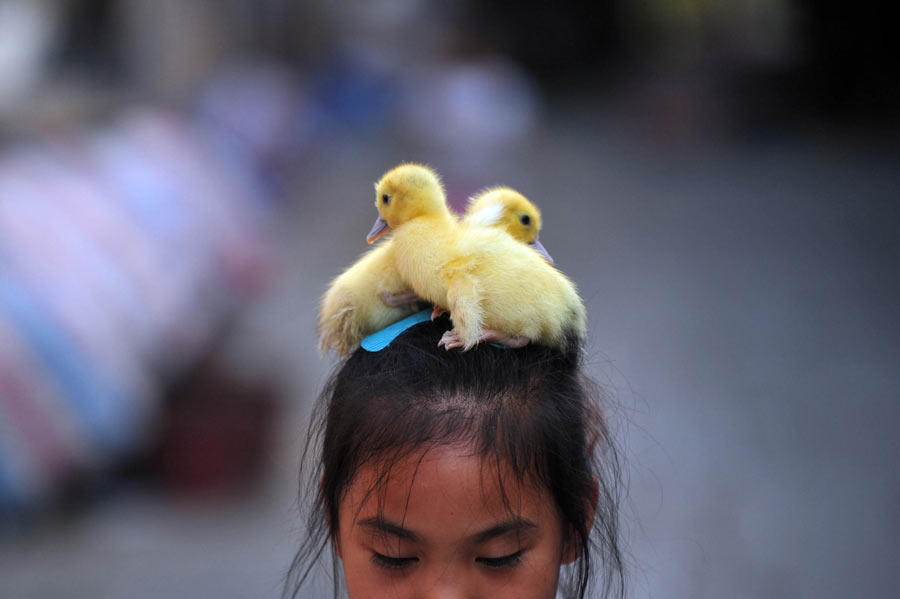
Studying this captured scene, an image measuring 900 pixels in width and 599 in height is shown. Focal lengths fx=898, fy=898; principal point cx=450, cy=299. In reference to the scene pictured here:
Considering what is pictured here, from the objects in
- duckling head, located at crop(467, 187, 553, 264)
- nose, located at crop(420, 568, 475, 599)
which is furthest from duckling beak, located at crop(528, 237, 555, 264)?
nose, located at crop(420, 568, 475, 599)

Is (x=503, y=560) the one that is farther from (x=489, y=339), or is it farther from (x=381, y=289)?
(x=381, y=289)

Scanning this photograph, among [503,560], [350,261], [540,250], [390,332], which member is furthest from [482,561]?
[350,261]

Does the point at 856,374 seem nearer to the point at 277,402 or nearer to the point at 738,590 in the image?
the point at 738,590

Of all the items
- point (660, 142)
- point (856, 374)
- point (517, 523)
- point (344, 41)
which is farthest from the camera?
point (344, 41)

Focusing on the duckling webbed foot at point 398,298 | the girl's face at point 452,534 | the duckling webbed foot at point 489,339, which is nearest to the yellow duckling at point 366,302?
the duckling webbed foot at point 398,298

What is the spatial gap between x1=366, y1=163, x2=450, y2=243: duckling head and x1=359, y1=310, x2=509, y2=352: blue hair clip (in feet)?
0.45

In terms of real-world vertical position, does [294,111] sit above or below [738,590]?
above

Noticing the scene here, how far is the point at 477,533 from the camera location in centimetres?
115

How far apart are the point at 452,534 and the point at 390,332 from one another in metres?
0.32

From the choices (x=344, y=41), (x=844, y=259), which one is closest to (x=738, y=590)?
(x=844, y=259)

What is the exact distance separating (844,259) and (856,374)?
71.8 inches

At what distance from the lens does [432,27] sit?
39.3 feet

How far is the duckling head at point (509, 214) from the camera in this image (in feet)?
4.32

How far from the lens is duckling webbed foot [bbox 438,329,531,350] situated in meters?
1.17
